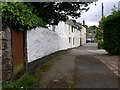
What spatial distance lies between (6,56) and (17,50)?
66.8 inches

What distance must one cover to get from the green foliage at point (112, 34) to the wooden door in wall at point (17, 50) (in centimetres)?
1302

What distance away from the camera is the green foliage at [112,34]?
76.6 ft

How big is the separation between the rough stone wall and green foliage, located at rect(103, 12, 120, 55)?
15.1m

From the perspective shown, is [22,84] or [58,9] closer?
[22,84]

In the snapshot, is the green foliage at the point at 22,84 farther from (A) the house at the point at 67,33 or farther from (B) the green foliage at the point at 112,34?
(B) the green foliage at the point at 112,34

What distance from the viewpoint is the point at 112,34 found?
2381 centimetres

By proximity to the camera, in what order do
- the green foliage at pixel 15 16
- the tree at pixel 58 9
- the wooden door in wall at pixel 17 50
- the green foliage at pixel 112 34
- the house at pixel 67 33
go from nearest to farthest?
the green foliage at pixel 15 16 < the wooden door in wall at pixel 17 50 < the tree at pixel 58 9 < the green foliage at pixel 112 34 < the house at pixel 67 33

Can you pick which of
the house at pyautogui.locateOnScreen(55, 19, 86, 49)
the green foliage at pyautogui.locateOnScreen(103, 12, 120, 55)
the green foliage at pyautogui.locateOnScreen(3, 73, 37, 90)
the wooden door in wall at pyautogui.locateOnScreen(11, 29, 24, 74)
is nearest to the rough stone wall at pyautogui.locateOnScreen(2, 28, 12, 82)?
the green foliage at pyautogui.locateOnScreen(3, 73, 37, 90)

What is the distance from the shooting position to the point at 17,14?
31.3 feet

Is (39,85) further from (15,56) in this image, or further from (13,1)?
(13,1)

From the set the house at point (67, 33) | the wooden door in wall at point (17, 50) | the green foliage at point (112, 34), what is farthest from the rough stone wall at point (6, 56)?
the green foliage at point (112, 34)

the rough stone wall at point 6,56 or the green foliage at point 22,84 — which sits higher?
the rough stone wall at point 6,56

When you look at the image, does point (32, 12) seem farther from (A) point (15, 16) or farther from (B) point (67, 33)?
(B) point (67, 33)

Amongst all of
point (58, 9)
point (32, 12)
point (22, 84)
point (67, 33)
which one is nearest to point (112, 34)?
point (58, 9)
